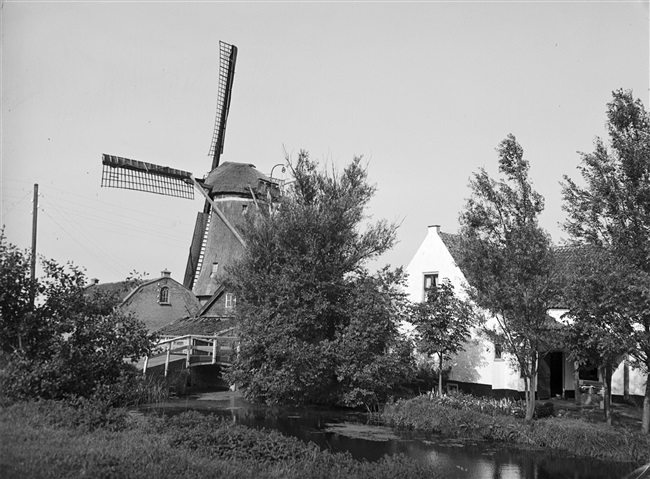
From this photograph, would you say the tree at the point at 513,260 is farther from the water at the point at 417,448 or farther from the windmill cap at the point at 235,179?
the windmill cap at the point at 235,179

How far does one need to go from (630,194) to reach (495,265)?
438 centimetres

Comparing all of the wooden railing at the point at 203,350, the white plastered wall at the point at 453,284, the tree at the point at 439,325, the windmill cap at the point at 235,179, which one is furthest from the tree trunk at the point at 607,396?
the windmill cap at the point at 235,179

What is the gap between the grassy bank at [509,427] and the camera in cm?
1589

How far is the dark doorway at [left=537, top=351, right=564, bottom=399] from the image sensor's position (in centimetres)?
2475

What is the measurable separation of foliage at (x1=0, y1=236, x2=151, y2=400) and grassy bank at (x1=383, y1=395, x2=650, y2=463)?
9730 millimetres

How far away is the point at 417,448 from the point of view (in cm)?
1678

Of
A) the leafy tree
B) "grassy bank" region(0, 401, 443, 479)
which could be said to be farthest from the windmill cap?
"grassy bank" region(0, 401, 443, 479)

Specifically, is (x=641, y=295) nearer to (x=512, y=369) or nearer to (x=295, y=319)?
(x=512, y=369)

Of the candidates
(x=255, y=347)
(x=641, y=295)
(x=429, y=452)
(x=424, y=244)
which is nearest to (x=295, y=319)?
(x=255, y=347)

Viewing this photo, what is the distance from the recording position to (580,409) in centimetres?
2136

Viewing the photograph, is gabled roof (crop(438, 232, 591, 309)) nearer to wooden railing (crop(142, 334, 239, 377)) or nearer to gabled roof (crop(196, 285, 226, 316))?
wooden railing (crop(142, 334, 239, 377))

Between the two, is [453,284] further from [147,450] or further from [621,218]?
[147,450]

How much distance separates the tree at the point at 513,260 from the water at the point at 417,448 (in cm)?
267

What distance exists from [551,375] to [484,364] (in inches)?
110
